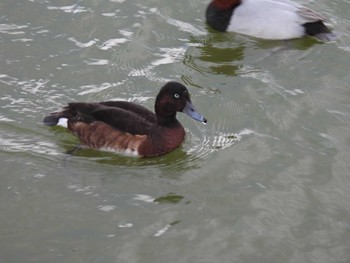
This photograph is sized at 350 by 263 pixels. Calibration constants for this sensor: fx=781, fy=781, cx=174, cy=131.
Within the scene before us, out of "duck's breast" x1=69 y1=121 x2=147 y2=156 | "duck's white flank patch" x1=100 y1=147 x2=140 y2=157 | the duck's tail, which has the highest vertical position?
the duck's tail

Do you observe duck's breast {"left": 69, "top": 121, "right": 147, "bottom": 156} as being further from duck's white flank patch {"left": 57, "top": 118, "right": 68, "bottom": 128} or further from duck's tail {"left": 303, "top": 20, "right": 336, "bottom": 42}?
duck's tail {"left": 303, "top": 20, "right": 336, "bottom": 42}

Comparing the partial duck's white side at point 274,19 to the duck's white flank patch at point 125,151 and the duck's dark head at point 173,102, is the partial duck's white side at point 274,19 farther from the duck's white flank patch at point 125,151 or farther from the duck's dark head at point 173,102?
the duck's white flank patch at point 125,151

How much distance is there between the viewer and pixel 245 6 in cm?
985

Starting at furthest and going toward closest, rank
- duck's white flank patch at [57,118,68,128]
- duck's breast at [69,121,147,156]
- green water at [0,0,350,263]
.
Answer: duck's white flank patch at [57,118,68,128], duck's breast at [69,121,147,156], green water at [0,0,350,263]

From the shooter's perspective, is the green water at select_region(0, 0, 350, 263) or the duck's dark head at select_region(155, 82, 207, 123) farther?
the duck's dark head at select_region(155, 82, 207, 123)

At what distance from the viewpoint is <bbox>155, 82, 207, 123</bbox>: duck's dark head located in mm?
7285

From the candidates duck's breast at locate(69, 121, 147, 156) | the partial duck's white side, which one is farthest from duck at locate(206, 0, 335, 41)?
duck's breast at locate(69, 121, 147, 156)

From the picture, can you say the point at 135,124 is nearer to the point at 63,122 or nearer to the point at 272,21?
the point at 63,122

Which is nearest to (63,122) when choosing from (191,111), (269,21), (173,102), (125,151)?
(125,151)

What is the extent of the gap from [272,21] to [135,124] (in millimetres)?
3088

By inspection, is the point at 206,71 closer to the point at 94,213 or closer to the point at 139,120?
the point at 139,120

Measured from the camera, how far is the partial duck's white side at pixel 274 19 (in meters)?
9.59

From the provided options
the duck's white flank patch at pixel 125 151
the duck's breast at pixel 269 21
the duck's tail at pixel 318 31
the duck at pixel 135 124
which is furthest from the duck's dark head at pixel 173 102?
the duck's tail at pixel 318 31

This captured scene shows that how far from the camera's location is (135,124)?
7.28 m
